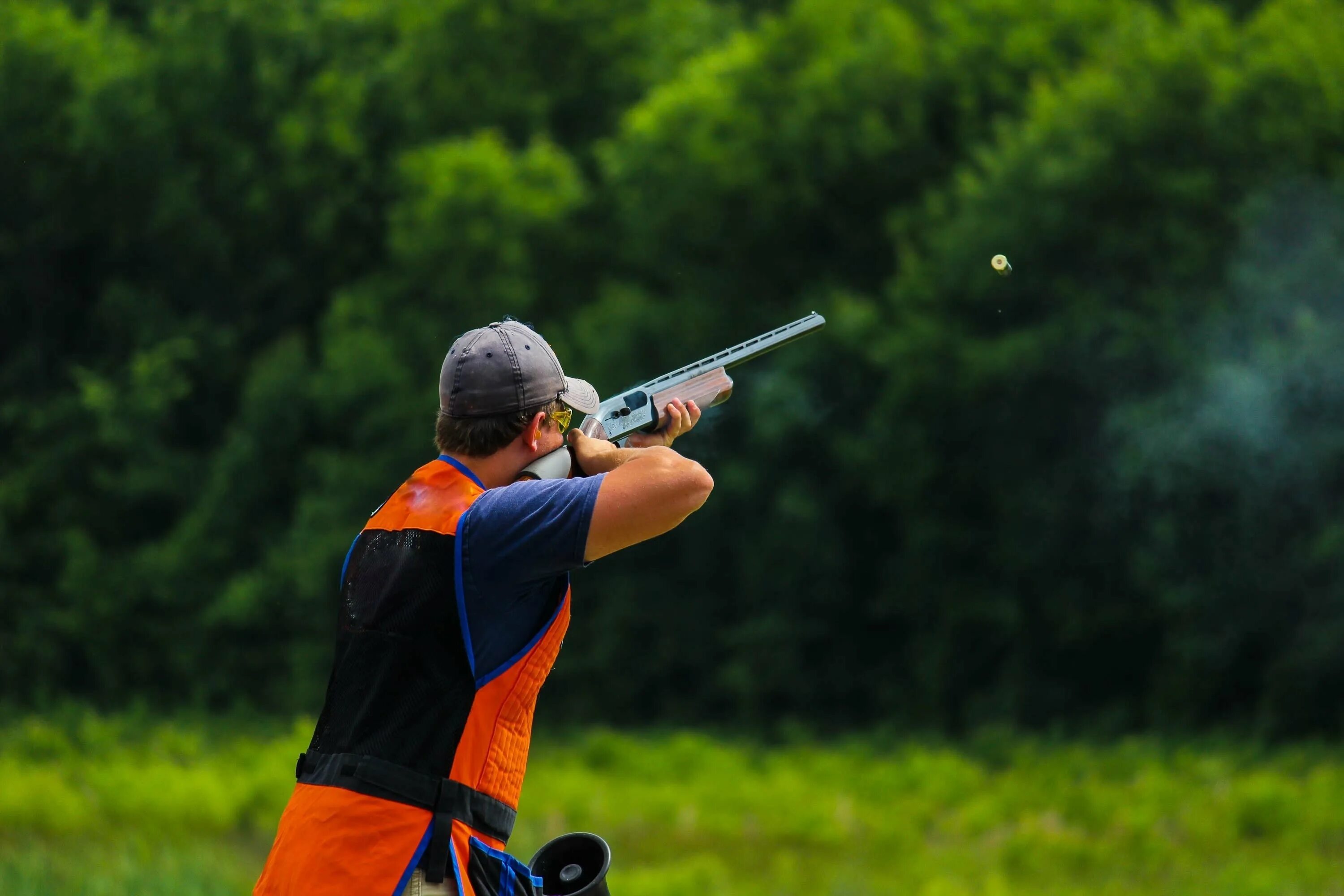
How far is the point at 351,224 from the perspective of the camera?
25.9 m

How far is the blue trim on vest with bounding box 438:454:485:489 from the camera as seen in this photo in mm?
2881

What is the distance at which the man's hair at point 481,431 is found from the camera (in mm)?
2914

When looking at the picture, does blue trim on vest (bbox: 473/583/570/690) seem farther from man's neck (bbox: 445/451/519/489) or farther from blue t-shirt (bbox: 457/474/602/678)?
man's neck (bbox: 445/451/519/489)

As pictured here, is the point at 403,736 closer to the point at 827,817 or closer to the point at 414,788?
the point at 414,788

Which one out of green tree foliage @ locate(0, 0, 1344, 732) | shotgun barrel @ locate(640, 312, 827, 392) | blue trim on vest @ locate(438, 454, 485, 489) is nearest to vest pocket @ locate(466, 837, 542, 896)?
blue trim on vest @ locate(438, 454, 485, 489)

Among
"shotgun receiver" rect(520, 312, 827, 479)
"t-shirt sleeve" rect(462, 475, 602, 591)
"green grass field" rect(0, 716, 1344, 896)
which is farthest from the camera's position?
"green grass field" rect(0, 716, 1344, 896)

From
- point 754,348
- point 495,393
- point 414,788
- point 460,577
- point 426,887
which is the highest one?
point 754,348

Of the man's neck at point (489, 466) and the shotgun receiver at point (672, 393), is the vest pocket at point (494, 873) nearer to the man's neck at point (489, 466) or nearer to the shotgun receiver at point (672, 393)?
the man's neck at point (489, 466)

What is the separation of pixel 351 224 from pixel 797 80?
8562 millimetres

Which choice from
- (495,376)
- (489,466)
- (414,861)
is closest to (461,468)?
(489,466)

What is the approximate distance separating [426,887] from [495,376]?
87 centimetres

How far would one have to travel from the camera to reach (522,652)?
2.80m

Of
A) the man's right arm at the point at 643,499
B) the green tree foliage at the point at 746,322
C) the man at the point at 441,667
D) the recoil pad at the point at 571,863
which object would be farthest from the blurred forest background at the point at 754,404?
the man's right arm at the point at 643,499

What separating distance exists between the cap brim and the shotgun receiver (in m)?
0.04
